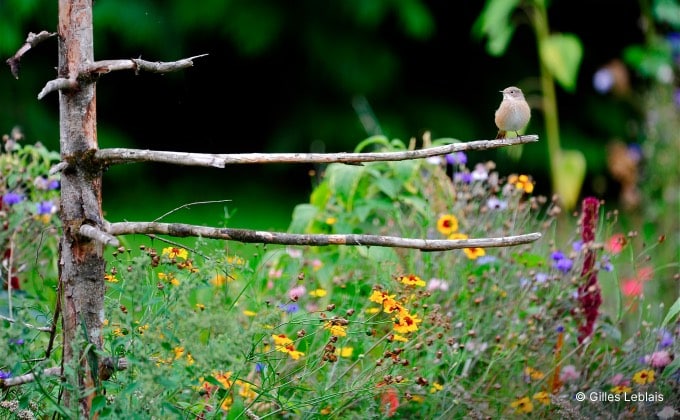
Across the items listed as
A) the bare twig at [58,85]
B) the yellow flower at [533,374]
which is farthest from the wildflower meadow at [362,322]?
the bare twig at [58,85]

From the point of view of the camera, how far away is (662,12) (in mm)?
5078

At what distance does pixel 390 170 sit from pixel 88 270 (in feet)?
4.83

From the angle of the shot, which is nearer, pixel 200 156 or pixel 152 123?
pixel 200 156

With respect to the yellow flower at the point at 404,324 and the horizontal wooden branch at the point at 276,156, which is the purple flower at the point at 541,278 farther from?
the horizontal wooden branch at the point at 276,156

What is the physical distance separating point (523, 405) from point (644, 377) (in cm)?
33

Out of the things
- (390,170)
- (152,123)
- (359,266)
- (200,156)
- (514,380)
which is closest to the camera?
(200,156)

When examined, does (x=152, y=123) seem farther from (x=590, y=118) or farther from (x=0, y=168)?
(x=0, y=168)

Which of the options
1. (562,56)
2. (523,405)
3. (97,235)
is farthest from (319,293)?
(562,56)

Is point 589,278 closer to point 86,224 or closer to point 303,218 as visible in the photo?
point 303,218

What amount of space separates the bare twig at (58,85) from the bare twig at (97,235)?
0.27m

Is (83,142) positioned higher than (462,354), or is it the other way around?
(83,142)

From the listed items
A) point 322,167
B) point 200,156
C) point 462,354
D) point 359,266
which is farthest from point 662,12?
point 200,156

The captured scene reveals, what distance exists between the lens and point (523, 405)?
8.46 ft

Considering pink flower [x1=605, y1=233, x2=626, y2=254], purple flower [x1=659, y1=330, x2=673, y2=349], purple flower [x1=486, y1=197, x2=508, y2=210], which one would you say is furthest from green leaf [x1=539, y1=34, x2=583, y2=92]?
purple flower [x1=659, y1=330, x2=673, y2=349]
